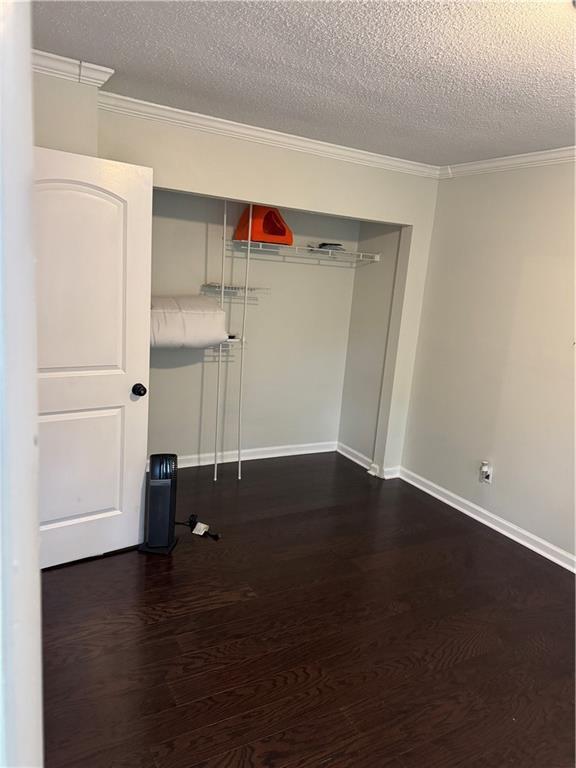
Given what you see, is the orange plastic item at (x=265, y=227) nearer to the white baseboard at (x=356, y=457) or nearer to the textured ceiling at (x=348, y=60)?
the textured ceiling at (x=348, y=60)

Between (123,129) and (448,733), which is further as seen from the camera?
(123,129)

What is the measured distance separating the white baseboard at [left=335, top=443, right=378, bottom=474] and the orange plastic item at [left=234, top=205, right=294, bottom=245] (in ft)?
6.26

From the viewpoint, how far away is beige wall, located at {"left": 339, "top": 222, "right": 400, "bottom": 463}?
4.08 metres

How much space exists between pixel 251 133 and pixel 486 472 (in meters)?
2.61

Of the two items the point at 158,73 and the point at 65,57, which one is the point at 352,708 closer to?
the point at 158,73

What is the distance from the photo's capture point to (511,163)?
3.18 m

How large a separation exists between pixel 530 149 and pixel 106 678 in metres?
3.42

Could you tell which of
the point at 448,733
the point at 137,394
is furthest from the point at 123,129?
the point at 448,733

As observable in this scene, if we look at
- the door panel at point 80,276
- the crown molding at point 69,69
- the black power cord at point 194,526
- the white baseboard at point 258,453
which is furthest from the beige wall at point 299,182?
the black power cord at point 194,526

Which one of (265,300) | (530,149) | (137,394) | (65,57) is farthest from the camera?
(265,300)

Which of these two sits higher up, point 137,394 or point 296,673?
point 137,394

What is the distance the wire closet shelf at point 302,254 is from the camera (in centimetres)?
388

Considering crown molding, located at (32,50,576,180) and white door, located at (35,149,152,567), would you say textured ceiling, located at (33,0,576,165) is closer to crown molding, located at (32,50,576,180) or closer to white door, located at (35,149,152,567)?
crown molding, located at (32,50,576,180)

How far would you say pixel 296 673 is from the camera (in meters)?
2.04
